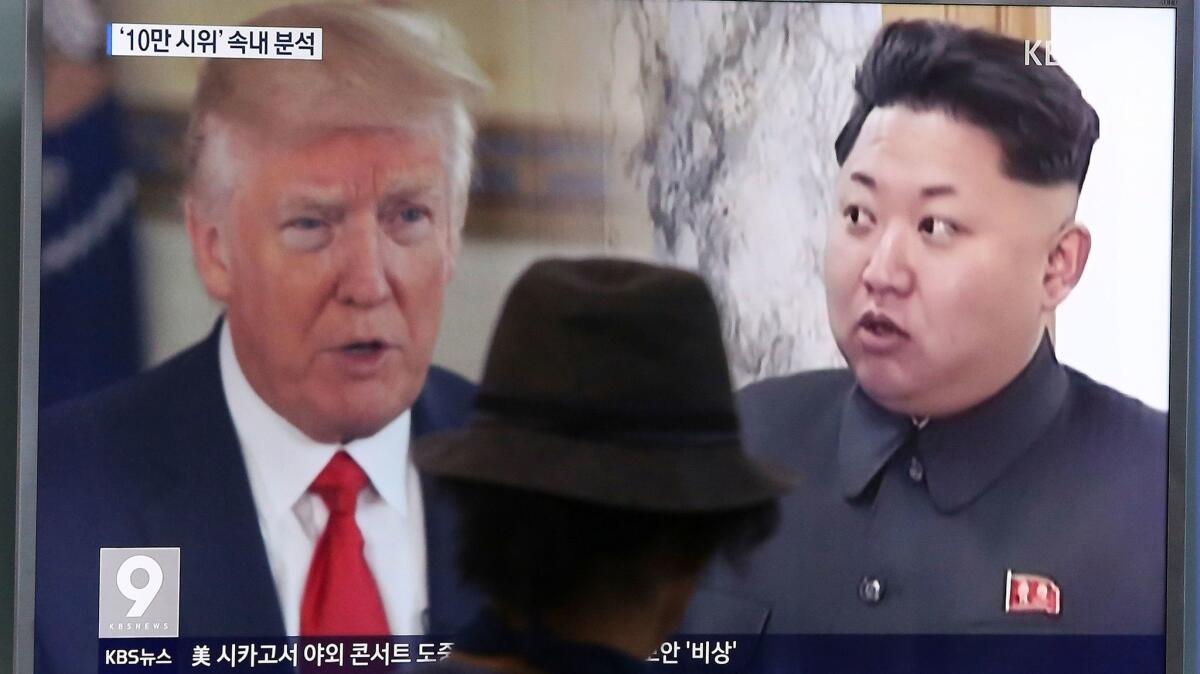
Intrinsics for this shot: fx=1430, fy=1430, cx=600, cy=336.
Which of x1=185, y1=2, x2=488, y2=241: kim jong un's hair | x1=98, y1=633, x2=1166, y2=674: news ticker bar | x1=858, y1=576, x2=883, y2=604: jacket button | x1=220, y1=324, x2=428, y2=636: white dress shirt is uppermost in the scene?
x1=185, y1=2, x2=488, y2=241: kim jong un's hair

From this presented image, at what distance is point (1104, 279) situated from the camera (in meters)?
1.89

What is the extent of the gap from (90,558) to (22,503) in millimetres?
105

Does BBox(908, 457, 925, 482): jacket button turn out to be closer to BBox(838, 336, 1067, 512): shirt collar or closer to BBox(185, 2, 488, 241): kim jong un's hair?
BBox(838, 336, 1067, 512): shirt collar

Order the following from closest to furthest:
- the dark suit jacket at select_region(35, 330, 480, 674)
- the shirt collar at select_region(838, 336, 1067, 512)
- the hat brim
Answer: the hat brim → the dark suit jacket at select_region(35, 330, 480, 674) → the shirt collar at select_region(838, 336, 1067, 512)

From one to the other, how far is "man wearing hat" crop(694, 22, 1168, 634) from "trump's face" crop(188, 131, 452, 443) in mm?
483

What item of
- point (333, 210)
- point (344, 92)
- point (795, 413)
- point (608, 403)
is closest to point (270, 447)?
point (333, 210)

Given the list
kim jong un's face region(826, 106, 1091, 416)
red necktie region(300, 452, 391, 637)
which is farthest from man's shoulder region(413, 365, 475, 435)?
kim jong un's face region(826, 106, 1091, 416)

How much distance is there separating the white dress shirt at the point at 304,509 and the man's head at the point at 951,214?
61 centimetres

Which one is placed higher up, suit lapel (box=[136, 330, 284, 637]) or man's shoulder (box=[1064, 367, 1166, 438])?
man's shoulder (box=[1064, 367, 1166, 438])

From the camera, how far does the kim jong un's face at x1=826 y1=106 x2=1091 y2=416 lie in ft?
6.04

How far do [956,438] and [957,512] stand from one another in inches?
3.8

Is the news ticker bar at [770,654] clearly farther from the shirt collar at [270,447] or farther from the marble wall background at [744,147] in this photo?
the marble wall background at [744,147]

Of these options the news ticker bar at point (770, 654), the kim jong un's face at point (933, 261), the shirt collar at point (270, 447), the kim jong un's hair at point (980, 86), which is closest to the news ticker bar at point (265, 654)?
the news ticker bar at point (770, 654)

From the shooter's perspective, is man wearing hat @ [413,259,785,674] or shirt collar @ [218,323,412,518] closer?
man wearing hat @ [413,259,785,674]
